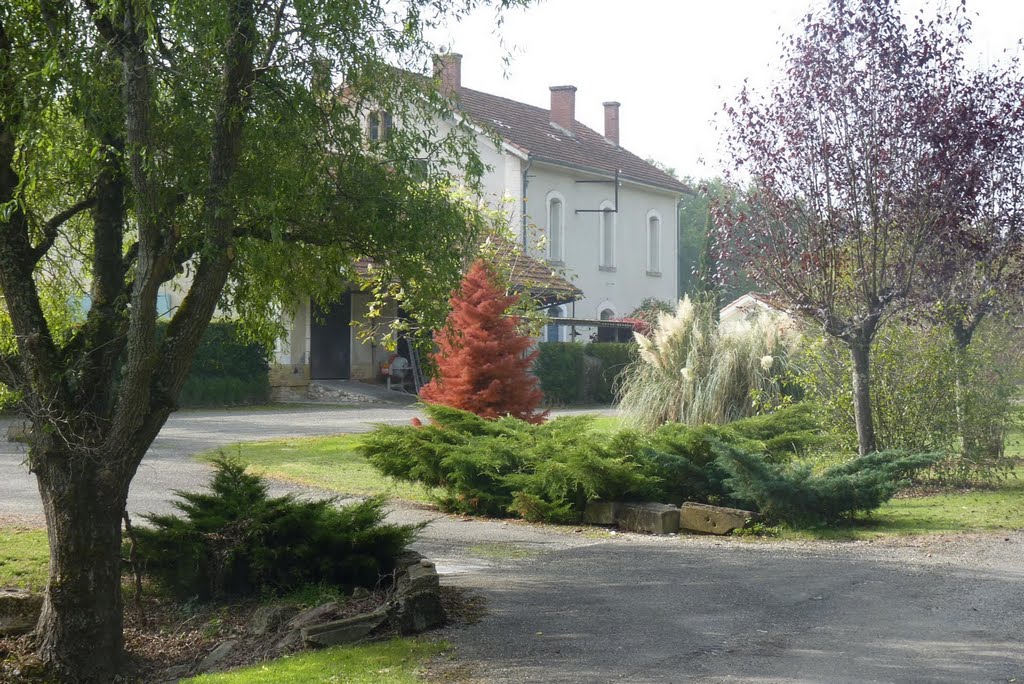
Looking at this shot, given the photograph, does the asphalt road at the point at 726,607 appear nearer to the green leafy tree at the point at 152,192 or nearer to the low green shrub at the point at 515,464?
the low green shrub at the point at 515,464

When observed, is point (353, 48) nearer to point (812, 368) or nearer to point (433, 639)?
point (433, 639)

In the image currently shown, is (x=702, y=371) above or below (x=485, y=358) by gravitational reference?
below

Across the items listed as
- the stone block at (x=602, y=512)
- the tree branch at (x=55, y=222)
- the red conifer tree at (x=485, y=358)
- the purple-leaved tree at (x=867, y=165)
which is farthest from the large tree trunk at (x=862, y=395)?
the tree branch at (x=55, y=222)

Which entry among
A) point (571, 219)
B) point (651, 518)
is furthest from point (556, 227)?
point (651, 518)

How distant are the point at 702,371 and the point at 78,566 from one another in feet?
41.4

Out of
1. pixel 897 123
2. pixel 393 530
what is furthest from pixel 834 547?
pixel 897 123

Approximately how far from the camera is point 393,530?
8422 mm

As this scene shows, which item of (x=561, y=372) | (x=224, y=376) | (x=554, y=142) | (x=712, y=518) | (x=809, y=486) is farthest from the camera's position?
(x=554, y=142)

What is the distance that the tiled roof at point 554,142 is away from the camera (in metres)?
37.8

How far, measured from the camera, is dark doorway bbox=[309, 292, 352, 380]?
1271 inches

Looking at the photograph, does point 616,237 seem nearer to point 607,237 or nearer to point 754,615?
point 607,237

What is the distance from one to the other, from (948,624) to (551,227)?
106 ft

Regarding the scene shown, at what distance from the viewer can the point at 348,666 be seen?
645 centimetres

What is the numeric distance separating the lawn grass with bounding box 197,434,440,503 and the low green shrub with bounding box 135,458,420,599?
306 cm
